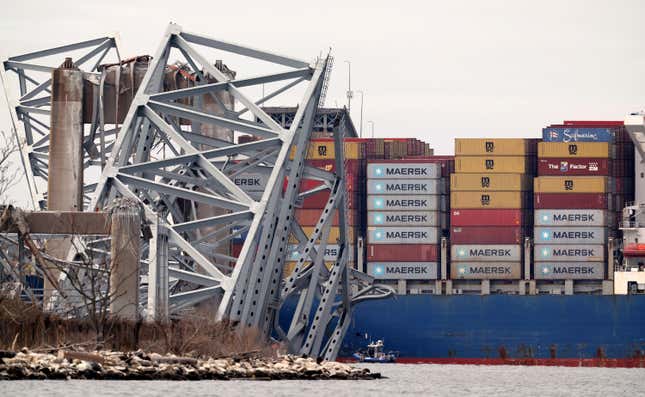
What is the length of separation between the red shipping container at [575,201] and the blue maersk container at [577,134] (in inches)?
185

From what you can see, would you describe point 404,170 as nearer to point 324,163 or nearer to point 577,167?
point 324,163

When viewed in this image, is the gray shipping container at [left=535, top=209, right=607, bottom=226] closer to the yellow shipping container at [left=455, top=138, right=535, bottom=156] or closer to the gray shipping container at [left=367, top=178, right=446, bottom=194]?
the yellow shipping container at [left=455, top=138, right=535, bottom=156]

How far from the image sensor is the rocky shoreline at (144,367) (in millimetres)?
44406

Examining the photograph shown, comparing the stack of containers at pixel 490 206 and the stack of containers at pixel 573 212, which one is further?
the stack of containers at pixel 573 212

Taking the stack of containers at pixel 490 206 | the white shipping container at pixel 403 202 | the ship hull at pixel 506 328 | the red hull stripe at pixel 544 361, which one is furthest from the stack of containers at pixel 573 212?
the red hull stripe at pixel 544 361

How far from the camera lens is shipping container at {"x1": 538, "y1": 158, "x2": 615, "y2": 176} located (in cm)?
12950

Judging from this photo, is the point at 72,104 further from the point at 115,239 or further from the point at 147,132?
the point at 115,239

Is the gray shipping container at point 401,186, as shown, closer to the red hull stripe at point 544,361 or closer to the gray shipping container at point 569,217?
the gray shipping container at point 569,217

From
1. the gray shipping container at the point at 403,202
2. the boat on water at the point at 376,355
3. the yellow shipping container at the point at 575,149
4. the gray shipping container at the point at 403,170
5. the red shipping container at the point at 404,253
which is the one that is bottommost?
the boat on water at the point at 376,355

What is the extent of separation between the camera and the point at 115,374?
153ft

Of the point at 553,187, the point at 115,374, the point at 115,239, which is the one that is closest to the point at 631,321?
the point at 553,187

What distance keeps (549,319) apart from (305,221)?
2061 centimetres

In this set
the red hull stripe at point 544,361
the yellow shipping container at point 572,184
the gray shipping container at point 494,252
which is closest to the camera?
the red hull stripe at point 544,361

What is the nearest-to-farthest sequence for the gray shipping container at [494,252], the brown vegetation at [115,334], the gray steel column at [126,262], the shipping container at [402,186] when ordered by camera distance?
the brown vegetation at [115,334] < the gray steel column at [126,262] < the gray shipping container at [494,252] < the shipping container at [402,186]
